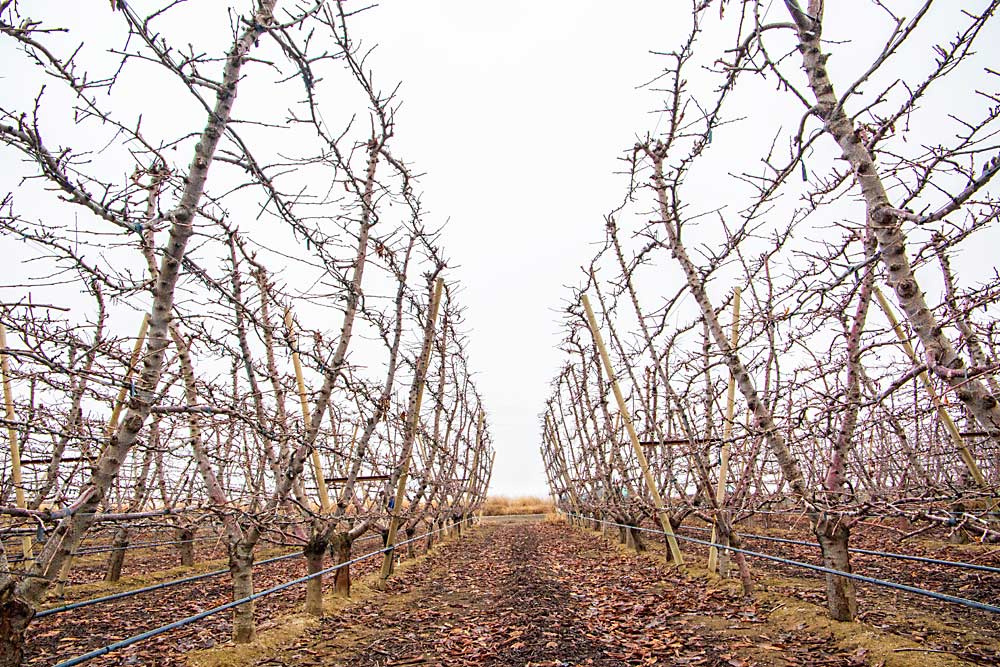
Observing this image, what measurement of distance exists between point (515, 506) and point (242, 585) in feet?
106

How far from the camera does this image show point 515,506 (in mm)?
35906

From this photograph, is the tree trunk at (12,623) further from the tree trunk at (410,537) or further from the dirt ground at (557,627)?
the tree trunk at (410,537)

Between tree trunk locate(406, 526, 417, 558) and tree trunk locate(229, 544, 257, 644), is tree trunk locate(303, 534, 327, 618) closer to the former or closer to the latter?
tree trunk locate(229, 544, 257, 644)

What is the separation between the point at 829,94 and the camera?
3.00 metres

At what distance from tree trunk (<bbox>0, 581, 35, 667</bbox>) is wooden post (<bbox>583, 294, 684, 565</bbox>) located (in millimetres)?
7152

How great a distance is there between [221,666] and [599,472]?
1040cm

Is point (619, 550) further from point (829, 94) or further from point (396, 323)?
point (829, 94)

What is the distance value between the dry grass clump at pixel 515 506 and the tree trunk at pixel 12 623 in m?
32.0

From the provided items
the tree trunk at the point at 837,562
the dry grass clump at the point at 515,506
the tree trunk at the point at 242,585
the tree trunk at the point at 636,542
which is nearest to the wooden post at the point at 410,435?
the tree trunk at the point at 242,585

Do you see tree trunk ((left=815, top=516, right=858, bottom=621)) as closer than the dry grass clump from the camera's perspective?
Yes

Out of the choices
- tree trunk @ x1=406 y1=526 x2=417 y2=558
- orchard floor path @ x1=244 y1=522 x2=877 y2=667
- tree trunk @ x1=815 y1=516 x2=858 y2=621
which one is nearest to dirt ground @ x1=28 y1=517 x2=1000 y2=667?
orchard floor path @ x1=244 y1=522 x2=877 y2=667

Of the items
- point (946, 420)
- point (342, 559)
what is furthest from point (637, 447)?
point (342, 559)

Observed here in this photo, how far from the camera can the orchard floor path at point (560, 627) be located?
4.35 m

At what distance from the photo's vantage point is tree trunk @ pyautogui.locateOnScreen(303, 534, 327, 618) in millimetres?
6262
